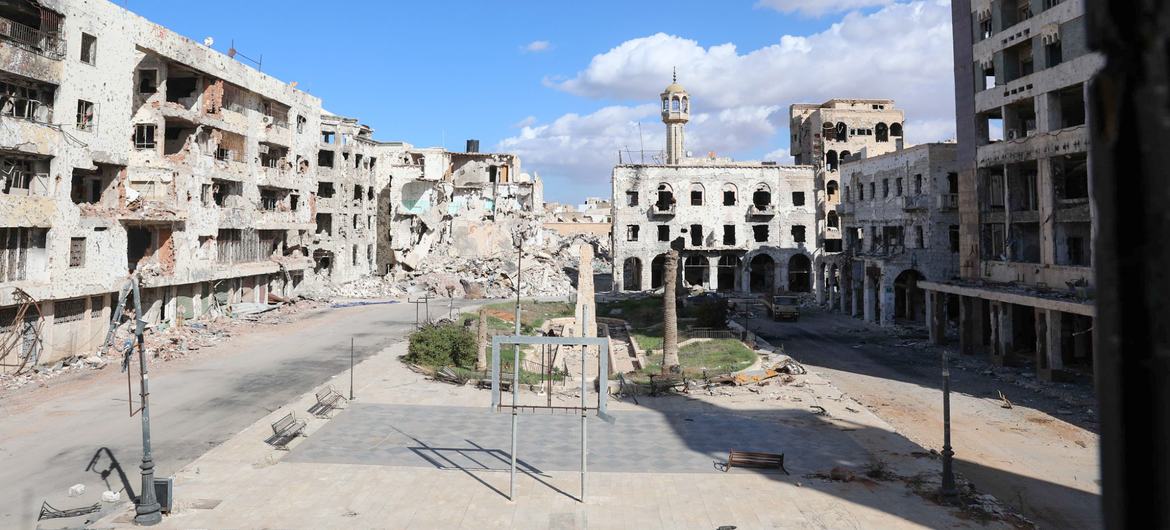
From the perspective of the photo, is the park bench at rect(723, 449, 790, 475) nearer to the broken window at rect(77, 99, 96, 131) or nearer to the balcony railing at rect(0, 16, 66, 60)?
the balcony railing at rect(0, 16, 66, 60)

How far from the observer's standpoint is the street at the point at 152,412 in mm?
15148

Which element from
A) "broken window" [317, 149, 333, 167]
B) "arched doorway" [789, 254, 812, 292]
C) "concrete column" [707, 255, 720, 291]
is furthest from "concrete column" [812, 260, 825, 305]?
"broken window" [317, 149, 333, 167]

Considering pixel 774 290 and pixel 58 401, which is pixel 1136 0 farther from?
pixel 774 290

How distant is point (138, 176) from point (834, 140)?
57989 mm

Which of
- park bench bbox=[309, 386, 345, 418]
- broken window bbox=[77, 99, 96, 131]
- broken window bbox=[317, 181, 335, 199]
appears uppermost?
broken window bbox=[317, 181, 335, 199]

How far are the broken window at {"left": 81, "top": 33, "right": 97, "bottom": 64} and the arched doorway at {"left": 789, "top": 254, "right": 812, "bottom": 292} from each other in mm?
52108

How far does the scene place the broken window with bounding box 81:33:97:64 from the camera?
29.2 metres

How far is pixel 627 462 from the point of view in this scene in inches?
651

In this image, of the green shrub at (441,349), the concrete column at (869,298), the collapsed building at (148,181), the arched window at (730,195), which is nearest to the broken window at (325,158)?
the collapsed building at (148,181)

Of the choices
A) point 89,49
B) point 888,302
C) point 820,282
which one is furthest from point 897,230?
point 89,49

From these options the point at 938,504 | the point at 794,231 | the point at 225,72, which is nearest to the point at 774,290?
the point at 794,231

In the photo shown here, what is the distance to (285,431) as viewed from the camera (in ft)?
59.1

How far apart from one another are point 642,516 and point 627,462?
3.32 m

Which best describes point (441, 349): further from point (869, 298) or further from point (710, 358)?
point (869, 298)
